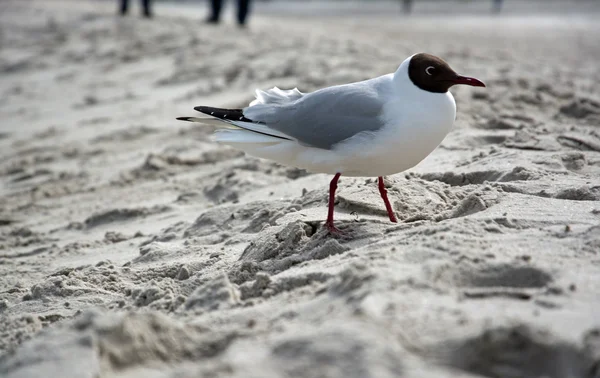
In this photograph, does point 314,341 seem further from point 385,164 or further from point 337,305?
point 385,164

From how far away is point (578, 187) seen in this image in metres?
3.84

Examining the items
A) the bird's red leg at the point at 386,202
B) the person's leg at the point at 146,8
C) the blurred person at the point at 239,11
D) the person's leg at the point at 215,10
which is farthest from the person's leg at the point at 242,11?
the bird's red leg at the point at 386,202

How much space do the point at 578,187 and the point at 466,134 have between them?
1.59 meters

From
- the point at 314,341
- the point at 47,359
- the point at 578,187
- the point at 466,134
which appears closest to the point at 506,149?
the point at 466,134

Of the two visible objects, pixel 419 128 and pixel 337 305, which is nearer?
pixel 337 305

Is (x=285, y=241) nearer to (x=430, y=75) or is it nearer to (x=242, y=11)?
(x=430, y=75)

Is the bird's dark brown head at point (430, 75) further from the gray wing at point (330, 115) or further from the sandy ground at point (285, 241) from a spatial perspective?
the sandy ground at point (285, 241)

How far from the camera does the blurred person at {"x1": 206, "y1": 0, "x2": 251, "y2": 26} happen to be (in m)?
16.2

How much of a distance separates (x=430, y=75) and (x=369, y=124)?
0.38 metres

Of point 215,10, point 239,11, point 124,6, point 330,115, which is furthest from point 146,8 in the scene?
point 330,115

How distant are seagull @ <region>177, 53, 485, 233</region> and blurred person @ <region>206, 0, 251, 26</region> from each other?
41.7 ft

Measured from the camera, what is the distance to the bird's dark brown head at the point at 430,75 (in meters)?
3.62

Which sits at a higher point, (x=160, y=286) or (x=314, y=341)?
(x=314, y=341)

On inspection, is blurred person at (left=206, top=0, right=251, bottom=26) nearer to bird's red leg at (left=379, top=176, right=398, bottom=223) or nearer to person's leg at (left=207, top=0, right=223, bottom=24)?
person's leg at (left=207, top=0, right=223, bottom=24)
